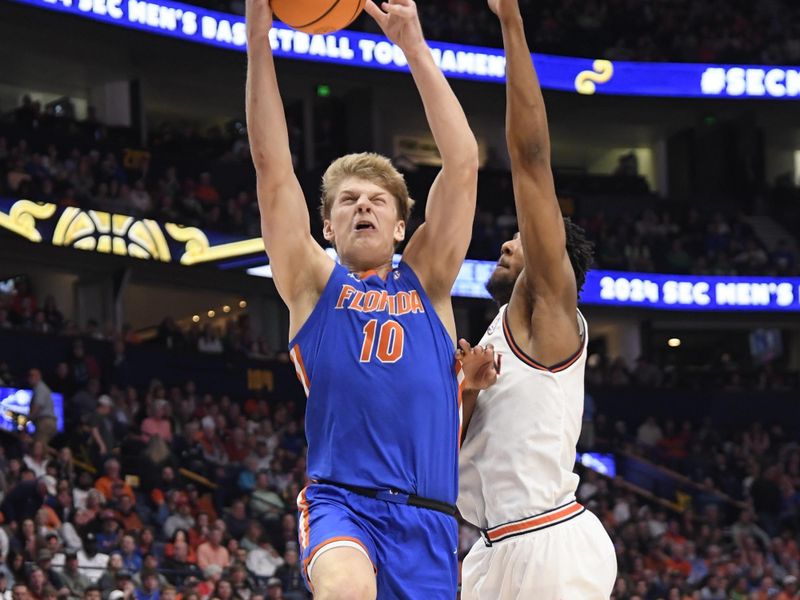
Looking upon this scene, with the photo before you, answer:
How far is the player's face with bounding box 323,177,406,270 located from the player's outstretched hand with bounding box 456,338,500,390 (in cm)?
43

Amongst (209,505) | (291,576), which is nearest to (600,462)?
(209,505)

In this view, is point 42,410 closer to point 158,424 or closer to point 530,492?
point 158,424

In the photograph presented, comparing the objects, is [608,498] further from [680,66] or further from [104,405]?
[680,66]

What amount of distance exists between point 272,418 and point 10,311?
4.40m

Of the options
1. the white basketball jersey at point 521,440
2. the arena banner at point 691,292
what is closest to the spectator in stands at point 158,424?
the arena banner at point 691,292

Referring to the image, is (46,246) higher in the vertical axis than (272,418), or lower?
higher

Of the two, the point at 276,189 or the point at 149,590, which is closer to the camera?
the point at 276,189

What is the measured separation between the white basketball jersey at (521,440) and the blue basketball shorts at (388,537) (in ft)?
2.15

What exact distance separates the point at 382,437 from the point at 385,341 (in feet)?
1.10

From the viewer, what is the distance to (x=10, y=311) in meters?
20.4

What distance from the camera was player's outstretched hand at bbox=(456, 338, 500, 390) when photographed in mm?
4852

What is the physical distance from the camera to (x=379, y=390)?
14.9 ft

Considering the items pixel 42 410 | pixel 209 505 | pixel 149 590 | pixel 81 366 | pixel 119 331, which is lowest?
pixel 149 590

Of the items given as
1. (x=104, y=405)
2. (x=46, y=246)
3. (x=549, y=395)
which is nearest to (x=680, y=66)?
(x=46, y=246)
